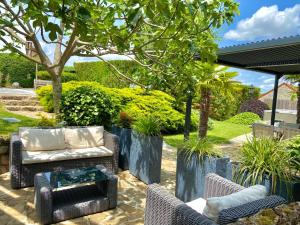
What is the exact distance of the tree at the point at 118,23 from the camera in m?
2.26

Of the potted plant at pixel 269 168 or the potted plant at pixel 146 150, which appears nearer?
the potted plant at pixel 269 168

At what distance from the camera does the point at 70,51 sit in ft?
18.2

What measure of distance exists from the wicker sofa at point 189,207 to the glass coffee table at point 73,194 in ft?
4.19

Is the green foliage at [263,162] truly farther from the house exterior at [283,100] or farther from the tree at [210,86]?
the house exterior at [283,100]

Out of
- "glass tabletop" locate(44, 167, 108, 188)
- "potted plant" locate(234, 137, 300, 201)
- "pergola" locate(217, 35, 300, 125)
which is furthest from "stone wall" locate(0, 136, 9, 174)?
"pergola" locate(217, 35, 300, 125)

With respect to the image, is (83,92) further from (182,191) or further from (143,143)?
(182,191)

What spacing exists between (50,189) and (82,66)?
17563 mm

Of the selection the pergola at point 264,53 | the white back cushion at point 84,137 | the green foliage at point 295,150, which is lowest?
the white back cushion at point 84,137

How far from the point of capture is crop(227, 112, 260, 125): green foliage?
651 inches

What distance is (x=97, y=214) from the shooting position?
4.24 m

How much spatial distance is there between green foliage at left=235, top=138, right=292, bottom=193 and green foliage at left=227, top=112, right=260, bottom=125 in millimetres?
13427

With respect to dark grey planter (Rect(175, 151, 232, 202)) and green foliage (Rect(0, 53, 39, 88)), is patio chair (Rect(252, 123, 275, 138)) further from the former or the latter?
green foliage (Rect(0, 53, 39, 88))

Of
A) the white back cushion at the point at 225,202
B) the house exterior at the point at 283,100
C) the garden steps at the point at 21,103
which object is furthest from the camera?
the house exterior at the point at 283,100

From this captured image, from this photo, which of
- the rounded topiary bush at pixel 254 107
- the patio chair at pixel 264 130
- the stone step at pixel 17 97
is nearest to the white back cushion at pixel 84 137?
the patio chair at pixel 264 130
